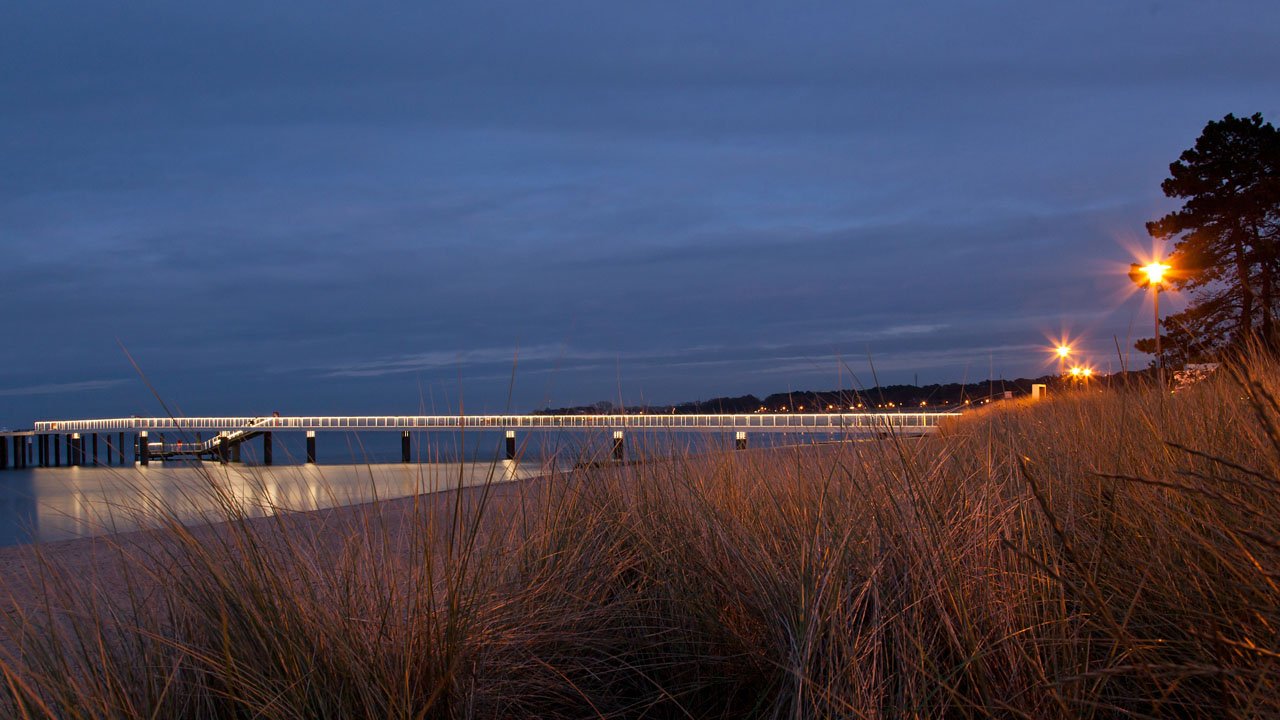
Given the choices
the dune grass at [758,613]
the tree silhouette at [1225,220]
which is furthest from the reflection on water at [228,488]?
the tree silhouette at [1225,220]

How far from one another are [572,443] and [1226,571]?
10.8 feet

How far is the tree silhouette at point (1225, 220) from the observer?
67.8ft

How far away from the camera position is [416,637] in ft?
7.93

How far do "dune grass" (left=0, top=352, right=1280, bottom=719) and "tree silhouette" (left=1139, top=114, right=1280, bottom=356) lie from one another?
816 inches

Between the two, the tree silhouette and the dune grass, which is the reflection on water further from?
the tree silhouette

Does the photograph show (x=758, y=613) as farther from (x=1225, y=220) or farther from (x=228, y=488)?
(x=1225, y=220)

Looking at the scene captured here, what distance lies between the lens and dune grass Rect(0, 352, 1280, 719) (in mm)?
2143

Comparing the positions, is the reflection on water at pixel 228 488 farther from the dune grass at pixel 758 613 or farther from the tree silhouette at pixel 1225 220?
the tree silhouette at pixel 1225 220

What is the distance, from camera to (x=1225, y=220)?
21734 millimetres

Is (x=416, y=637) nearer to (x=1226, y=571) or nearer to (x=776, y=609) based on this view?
(x=776, y=609)

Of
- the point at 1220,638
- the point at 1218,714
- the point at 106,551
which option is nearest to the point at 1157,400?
the point at 1218,714

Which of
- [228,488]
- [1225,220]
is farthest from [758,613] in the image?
[1225,220]

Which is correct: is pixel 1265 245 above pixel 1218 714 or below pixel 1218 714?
above

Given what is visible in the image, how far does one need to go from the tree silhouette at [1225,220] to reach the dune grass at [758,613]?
2073cm
